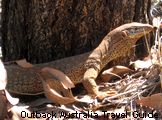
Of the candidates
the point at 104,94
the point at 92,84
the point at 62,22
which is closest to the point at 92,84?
the point at 92,84

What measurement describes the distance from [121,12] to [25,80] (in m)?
1.06

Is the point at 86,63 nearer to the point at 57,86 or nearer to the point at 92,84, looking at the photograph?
the point at 92,84

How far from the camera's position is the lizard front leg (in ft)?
11.2

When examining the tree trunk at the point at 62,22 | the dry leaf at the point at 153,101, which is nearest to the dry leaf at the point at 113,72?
the tree trunk at the point at 62,22

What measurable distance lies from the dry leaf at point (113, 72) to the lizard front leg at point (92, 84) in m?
0.08

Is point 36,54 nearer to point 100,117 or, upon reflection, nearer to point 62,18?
point 62,18

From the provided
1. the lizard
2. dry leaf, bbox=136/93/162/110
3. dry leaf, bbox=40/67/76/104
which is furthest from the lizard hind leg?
dry leaf, bbox=136/93/162/110

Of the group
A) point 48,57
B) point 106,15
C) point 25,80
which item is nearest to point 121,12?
point 106,15

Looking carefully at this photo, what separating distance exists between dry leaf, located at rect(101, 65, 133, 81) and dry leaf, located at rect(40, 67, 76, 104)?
0.42m

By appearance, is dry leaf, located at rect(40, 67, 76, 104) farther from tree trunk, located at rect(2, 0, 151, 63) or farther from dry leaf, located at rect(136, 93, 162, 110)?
dry leaf, located at rect(136, 93, 162, 110)

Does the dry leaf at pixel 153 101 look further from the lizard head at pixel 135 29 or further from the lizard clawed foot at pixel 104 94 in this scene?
the lizard head at pixel 135 29

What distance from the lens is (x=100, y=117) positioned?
3109 millimetres

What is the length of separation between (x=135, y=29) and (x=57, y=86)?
0.91 m

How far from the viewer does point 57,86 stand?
11.3 ft
